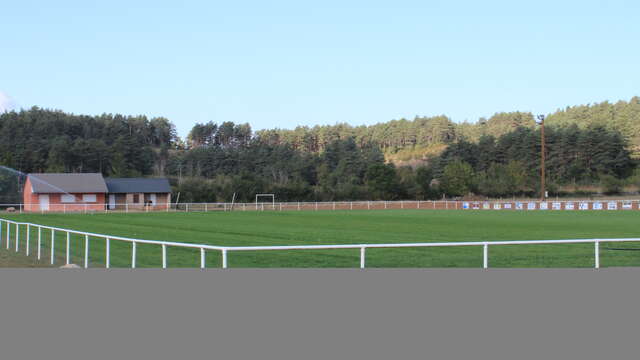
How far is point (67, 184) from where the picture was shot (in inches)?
2943

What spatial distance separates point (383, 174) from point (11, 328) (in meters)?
87.8

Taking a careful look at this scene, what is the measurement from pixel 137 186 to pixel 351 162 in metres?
62.9

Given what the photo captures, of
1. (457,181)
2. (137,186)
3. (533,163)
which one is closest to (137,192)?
(137,186)

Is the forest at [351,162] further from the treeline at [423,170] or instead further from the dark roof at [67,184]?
the dark roof at [67,184]

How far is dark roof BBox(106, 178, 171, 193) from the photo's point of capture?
7819 cm

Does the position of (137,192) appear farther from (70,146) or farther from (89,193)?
(70,146)

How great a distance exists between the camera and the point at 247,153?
159 m

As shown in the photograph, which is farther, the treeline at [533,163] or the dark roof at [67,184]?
the treeline at [533,163]

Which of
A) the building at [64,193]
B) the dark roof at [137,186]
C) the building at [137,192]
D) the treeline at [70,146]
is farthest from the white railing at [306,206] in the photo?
the treeline at [70,146]

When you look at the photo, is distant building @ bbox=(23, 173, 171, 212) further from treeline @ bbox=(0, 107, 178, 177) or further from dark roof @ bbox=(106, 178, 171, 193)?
treeline @ bbox=(0, 107, 178, 177)

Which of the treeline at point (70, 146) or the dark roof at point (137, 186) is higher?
the treeline at point (70, 146)

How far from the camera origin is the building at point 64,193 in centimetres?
7012

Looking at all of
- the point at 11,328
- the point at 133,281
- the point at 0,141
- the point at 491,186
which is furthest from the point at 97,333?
the point at 0,141

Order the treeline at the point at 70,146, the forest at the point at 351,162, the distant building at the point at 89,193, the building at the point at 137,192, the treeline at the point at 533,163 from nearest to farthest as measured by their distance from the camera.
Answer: the distant building at the point at 89,193 < the building at the point at 137,192 < the forest at the point at 351,162 < the treeline at the point at 533,163 < the treeline at the point at 70,146
